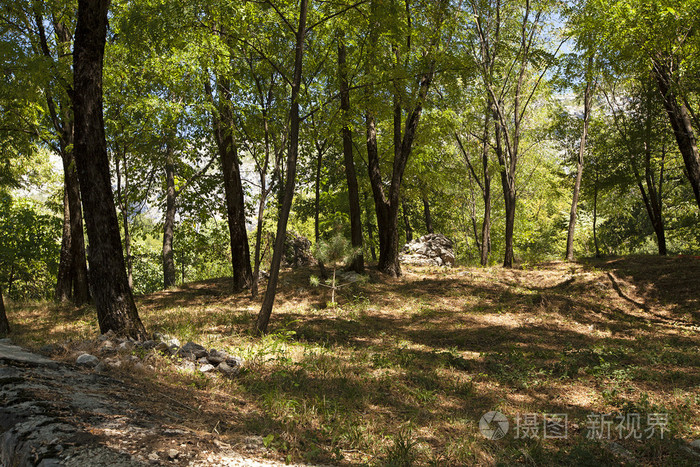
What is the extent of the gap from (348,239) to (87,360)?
786cm

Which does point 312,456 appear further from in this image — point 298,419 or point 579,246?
point 579,246

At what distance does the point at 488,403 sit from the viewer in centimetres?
545

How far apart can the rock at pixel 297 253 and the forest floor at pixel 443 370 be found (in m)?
4.17

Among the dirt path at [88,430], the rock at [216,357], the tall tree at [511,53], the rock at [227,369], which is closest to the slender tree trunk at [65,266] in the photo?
the rock at [216,357]

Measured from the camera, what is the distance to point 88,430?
3021mm

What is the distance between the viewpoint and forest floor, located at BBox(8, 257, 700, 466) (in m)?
4.02

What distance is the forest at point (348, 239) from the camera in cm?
489

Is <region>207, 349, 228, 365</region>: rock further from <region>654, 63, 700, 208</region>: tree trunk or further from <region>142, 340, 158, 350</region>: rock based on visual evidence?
<region>654, 63, 700, 208</region>: tree trunk

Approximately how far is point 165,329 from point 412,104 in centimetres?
741

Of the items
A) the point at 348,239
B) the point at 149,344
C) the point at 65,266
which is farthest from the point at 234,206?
the point at 149,344

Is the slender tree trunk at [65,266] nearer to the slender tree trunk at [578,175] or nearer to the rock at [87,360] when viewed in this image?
the rock at [87,360]

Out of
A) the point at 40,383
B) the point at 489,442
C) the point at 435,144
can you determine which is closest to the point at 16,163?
the point at 435,144

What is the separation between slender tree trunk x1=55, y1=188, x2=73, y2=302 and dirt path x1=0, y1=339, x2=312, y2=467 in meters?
9.30

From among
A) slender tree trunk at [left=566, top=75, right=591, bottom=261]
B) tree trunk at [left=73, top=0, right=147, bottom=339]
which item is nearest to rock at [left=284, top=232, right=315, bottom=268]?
tree trunk at [left=73, top=0, right=147, bottom=339]
